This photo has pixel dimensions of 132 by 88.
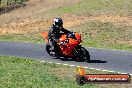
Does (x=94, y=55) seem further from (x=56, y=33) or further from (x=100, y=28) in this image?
(x=100, y=28)

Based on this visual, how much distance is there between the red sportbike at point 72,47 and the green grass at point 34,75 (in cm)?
208

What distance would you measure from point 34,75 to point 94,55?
7.38m

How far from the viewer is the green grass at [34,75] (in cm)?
1136

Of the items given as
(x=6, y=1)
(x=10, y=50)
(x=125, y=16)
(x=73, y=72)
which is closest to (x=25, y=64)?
(x=73, y=72)

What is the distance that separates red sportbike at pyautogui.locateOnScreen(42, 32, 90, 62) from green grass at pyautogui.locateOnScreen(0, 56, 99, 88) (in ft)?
6.82

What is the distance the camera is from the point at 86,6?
4044cm

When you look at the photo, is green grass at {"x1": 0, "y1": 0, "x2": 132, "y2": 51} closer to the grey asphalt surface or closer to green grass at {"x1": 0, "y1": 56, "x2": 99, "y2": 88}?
the grey asphalt surface

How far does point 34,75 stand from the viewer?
13.0 m

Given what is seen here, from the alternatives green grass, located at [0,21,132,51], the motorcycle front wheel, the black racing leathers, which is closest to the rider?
the black racing leathers

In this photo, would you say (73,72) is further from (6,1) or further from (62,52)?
(6,1)

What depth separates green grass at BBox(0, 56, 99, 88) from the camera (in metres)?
11.4

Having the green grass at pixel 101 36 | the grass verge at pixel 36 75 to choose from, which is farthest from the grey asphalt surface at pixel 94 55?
the green grass at pixel 101 36

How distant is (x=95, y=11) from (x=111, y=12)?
5.94 feet

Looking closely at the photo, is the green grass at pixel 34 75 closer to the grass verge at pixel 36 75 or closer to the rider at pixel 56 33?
the grass verge at pixel 36 75
